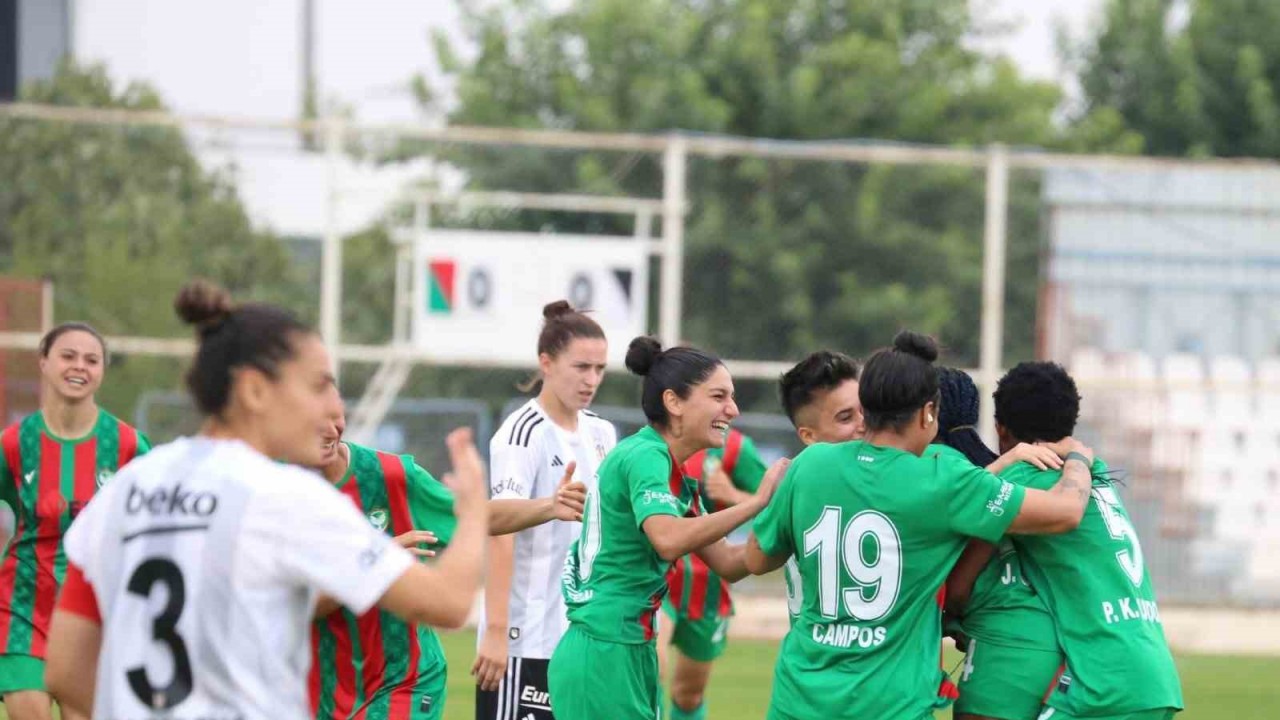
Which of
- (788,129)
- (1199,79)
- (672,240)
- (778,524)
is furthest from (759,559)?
(1199,79)

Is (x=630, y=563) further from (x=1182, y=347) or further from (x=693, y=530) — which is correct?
(x=1182, y=347)

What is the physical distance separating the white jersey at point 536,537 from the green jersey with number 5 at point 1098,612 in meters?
1.91

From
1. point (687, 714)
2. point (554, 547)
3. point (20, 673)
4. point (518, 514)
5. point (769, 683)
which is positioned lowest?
point (769, 683)

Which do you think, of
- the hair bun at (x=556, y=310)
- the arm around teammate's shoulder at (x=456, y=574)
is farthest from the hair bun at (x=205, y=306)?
the hair bun at (x=556, y=310)

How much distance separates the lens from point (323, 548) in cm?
336

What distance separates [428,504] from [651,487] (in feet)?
2.16

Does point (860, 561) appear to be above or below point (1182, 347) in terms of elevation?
below

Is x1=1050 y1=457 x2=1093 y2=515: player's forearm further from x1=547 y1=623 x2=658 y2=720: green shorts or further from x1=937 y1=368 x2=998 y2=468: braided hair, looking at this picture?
x1=547 y1=623 x2=658 y2=720: green shorts

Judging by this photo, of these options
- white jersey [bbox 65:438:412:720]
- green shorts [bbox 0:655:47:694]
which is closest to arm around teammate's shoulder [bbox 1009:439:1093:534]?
white jersey [bbox 65:438:412:720]

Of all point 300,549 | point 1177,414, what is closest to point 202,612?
point 300,549

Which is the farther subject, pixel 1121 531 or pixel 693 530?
pixel 693 530

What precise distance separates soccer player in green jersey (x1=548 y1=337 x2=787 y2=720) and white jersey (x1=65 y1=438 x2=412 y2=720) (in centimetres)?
219

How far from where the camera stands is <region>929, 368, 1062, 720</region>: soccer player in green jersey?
5.01 m

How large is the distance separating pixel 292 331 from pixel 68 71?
16680 mm
